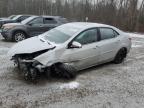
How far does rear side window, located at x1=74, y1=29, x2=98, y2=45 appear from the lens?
6.93m

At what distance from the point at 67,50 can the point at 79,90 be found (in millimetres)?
1293

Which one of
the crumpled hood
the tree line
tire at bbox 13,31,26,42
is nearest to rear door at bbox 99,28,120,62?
the crumpled hood

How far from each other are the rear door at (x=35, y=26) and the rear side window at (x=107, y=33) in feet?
21.7

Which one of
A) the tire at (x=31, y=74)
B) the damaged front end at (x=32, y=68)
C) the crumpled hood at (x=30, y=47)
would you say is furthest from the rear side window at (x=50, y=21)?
the tire at (x=31, y=74)

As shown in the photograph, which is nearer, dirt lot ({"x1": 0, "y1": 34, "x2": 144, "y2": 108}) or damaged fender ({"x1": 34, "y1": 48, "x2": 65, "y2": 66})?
dirt lot ({"x1": 0, "y1": 34, "x2": 144, "y2": 108})

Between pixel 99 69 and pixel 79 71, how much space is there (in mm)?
833

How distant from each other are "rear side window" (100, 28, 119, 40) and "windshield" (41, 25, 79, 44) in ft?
3.50

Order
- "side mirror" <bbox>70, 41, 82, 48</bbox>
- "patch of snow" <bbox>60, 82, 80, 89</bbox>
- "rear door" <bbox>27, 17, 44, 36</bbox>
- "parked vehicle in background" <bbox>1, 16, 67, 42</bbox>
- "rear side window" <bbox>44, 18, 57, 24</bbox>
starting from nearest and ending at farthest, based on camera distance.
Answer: "patch of snow" <bbox>60, 82, 80, 89</bbox>
"side mirror" <bbox>70, 41, 82, 48</bbox>
"parked vehicle in background" <bbox>1, 16, 67, 42</bbox>
"rear door" <bbox>27, 17, 44, 36</bbox>
"rear side window" <bbox>44, 18, 57, 24</bbox>

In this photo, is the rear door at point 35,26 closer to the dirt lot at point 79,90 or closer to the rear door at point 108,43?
the dirt lot at point 79,90

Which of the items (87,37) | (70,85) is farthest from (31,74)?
(87,37)

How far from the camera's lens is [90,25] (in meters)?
7.56

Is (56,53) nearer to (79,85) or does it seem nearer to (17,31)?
(79,85)

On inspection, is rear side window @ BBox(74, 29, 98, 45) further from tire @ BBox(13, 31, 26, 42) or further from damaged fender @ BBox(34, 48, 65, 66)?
tire @ BBox(13, 31, 26, 42)

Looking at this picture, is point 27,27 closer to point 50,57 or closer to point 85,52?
point 85,52
